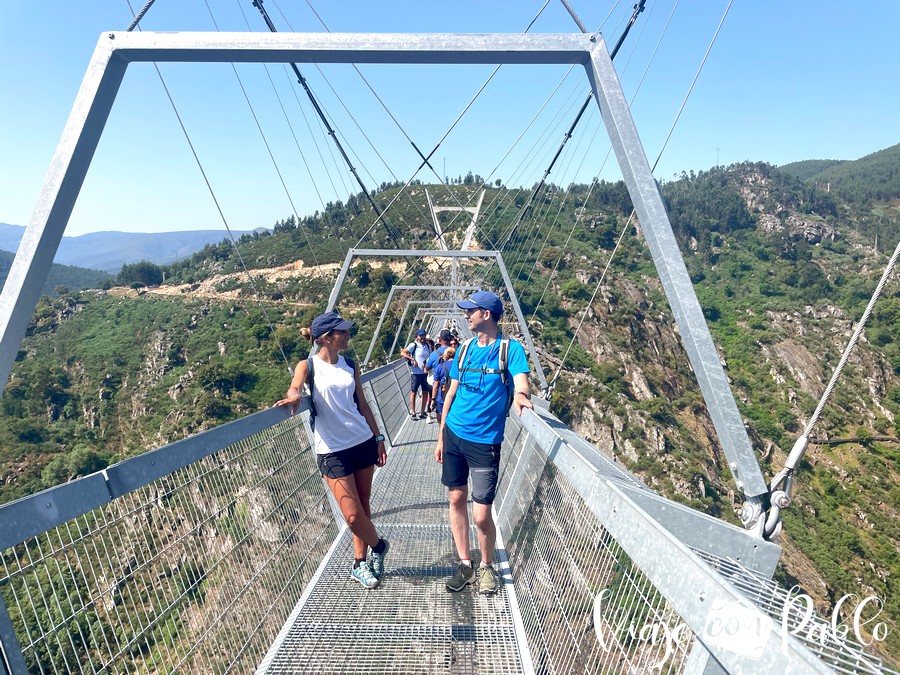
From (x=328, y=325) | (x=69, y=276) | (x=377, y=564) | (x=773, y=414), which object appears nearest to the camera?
(x=328, y=325)

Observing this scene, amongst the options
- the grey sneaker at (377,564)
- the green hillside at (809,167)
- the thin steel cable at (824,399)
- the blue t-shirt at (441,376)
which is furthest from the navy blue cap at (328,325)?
the green hillside at (809,167)

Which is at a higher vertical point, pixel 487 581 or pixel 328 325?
pixel 328 325

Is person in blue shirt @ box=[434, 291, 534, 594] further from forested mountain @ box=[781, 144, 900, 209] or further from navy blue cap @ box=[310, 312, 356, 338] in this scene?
forested mountain @ box=[781, 144, 900, 209]

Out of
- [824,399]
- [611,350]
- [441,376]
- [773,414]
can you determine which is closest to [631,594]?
[824,399]

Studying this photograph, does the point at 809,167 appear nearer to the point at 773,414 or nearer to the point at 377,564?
the point at 773,414

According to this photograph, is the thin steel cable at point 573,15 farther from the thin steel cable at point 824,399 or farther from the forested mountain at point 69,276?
the forested mountain at point 69,276

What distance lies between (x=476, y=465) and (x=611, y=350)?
68.7 metres

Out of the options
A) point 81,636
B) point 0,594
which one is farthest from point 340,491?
point 0,594

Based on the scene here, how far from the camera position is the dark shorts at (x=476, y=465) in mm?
3123

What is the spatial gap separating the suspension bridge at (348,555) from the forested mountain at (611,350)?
3018 centimetres

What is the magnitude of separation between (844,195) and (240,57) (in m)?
140

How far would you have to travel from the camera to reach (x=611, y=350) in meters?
69.2

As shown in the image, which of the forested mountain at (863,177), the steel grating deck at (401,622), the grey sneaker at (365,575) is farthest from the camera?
the forested mountain at (863,177)

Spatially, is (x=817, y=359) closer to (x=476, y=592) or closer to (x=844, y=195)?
(x=844, y=195)
